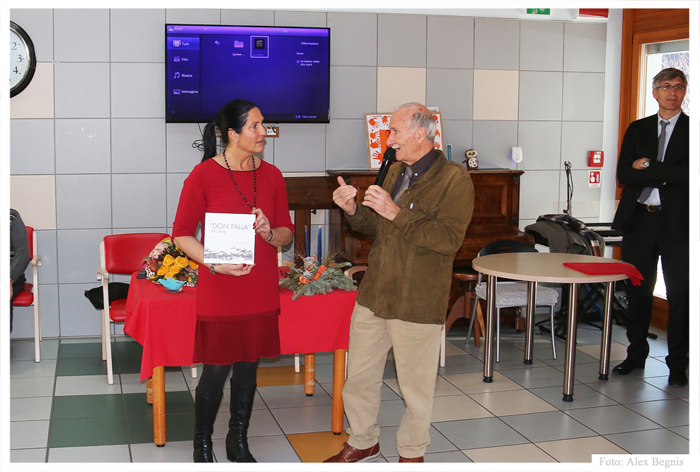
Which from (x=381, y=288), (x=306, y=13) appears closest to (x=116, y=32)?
(x=306, y=13)

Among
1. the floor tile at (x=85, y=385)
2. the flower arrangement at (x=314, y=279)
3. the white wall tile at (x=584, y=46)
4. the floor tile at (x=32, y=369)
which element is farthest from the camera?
the white wall tile at (x=584, y=46)

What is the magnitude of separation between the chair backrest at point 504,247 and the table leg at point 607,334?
2.93 feet

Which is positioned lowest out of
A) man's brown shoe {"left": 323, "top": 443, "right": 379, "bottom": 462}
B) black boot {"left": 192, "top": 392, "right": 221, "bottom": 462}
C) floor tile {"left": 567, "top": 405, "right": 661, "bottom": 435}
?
floor tile {"left": 567, "top": 405, "right": 661, "bottom": 435}

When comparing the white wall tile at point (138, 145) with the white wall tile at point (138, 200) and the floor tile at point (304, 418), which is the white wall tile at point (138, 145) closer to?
the white wall tile at point (138, 200)

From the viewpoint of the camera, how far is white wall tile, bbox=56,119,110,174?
5285 mm

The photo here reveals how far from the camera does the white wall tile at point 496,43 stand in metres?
5.92

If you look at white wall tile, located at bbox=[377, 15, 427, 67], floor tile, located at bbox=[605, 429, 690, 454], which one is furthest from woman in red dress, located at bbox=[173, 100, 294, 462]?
white wall tile, located at bbox=[377, 15, 427, 67]

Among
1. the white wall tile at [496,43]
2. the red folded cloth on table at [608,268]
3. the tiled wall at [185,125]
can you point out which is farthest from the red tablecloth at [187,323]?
the white wall tile at [496,43]

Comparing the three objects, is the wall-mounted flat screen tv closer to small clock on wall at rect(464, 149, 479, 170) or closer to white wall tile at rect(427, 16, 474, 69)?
white wall tile at rect(427, 16, 474, 69)

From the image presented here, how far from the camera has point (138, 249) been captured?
4918 millimetres

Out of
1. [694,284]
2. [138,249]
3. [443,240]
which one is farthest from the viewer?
[138,249]

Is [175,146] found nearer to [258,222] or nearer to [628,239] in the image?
[258,222]

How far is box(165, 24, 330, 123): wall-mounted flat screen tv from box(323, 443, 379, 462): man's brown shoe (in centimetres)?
309
